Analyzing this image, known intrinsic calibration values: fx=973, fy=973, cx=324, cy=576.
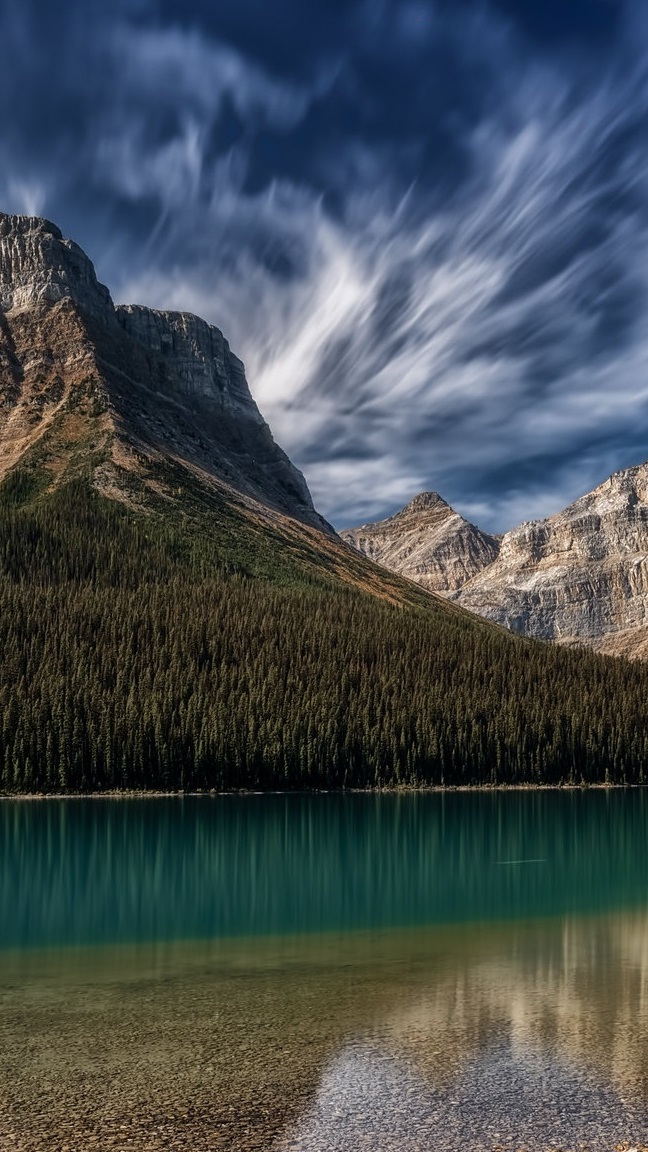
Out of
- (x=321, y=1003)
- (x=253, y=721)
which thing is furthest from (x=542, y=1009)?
(x=253, y=721)

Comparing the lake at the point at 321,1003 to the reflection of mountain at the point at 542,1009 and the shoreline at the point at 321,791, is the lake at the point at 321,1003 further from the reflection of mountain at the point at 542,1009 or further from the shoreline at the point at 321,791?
the shoreline at the point at 321,791

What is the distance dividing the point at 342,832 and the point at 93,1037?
77.2 metres

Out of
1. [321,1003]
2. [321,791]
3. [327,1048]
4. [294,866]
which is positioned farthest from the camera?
[321,791]

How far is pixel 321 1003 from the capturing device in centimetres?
3212

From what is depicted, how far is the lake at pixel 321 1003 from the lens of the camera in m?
21.4

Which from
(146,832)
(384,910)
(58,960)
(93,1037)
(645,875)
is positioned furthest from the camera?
(146,832)

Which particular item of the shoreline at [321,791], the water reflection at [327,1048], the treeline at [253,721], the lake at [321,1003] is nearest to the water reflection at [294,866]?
the lake at [321,1003]

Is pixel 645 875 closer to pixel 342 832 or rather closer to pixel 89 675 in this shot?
pixel 342 832

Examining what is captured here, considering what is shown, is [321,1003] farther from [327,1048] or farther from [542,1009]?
[542,1009]

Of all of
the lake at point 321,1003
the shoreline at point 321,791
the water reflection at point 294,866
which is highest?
the lake at point 321,1003

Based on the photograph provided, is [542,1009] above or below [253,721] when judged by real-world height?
below

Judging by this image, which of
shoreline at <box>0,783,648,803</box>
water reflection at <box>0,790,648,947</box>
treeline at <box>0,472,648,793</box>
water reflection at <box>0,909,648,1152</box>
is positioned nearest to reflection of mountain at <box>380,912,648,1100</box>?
water reflection at <box>0,909,648,1152</box>

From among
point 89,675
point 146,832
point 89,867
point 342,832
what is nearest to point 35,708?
point 89,675

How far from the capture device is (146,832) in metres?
101
